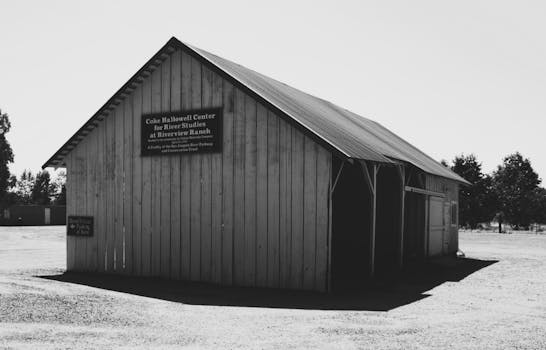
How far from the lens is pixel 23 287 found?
1209 centimetres

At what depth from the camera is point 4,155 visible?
52.3 meters

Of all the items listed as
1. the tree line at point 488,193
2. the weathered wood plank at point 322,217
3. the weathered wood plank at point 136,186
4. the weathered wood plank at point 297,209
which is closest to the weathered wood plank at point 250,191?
the weathered wood plank at point 297,209

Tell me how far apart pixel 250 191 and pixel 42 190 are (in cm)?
9970

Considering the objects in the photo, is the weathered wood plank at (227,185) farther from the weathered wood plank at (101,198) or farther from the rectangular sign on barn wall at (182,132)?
the weathered wood plank at (101,198)

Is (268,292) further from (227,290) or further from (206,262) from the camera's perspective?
(206,262)

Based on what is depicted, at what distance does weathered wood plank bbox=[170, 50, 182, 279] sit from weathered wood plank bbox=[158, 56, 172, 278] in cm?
10

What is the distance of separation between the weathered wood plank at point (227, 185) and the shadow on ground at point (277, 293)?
67cm

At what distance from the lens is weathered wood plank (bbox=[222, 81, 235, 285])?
1375 centimetres

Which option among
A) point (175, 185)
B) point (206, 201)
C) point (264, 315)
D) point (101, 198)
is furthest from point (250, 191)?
point (101, 198)

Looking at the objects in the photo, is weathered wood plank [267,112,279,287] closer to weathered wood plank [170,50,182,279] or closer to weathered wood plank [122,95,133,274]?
weathered wood plank [170,50,182,279]

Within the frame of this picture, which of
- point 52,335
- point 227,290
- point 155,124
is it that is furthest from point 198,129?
point 52,335

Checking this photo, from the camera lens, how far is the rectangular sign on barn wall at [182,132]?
14125 mm

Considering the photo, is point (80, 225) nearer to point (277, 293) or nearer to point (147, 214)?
point (147, 214)

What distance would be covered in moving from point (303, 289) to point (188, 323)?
451 cm
